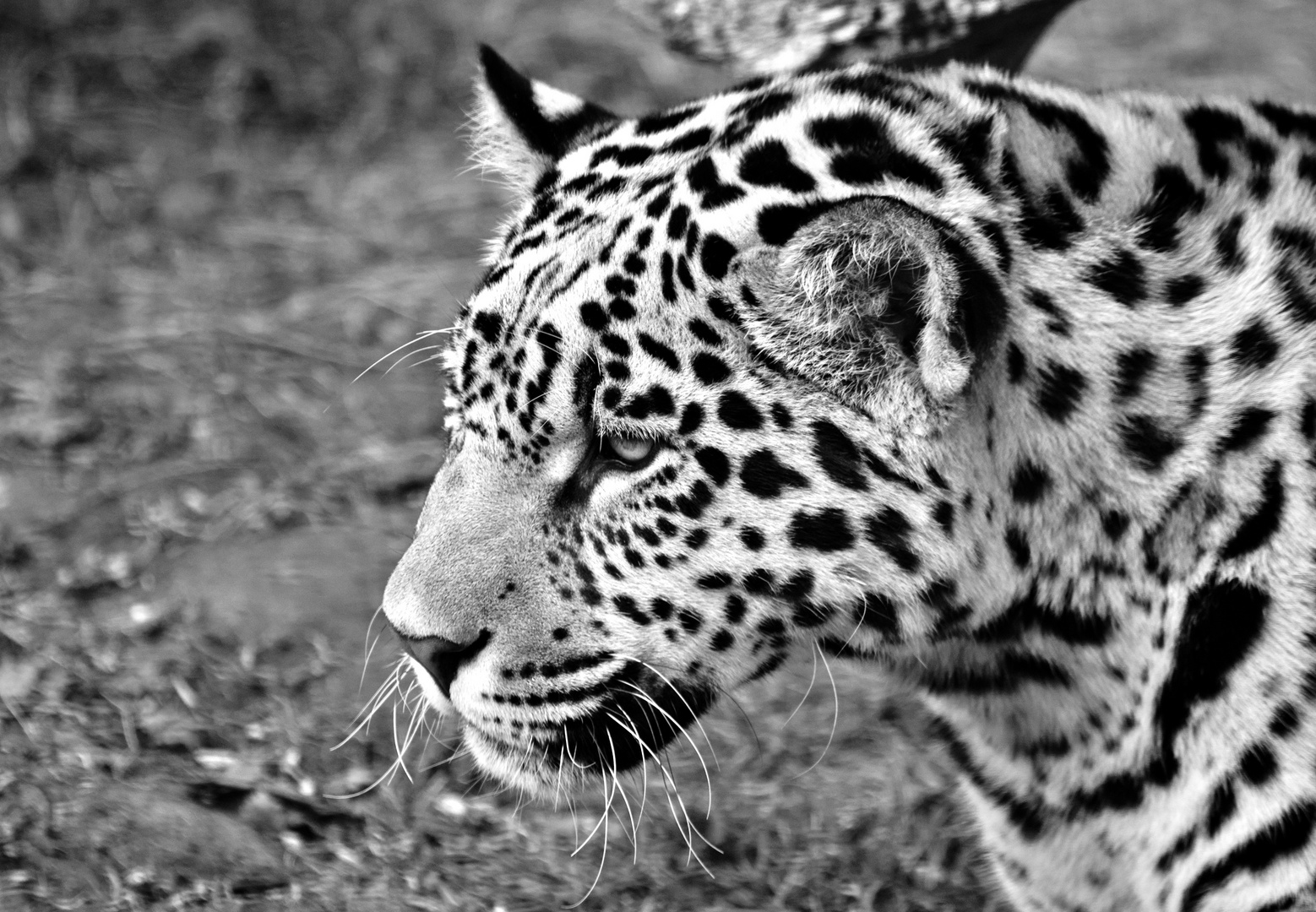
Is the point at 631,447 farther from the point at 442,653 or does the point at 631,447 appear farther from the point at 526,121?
the point at 526,121

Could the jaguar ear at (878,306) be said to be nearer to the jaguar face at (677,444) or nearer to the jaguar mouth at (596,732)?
the jaguar face at (677,444)

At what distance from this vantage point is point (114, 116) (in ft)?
31.7

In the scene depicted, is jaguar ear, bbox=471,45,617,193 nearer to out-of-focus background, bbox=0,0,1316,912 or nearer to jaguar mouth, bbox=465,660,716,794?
jaguar mouth, bbox=465,660,716,794

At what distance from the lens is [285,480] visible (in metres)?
6.79

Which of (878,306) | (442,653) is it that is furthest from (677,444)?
(442,653)

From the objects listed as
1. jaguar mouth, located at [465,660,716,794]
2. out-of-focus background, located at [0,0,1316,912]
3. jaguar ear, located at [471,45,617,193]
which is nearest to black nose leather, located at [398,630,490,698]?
jaguar mouth, located at [465,660,716,794]

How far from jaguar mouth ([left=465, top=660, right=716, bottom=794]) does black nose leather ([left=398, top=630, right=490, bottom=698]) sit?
0.15m

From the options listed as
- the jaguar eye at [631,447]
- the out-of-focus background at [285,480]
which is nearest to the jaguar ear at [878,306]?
the jaguar eye at [631,447]

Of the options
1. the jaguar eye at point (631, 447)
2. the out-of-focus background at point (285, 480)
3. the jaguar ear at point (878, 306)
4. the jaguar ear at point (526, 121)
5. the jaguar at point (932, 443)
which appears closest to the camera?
the jaguar ear at point (878, 306)

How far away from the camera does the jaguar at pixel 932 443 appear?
11.1 ft

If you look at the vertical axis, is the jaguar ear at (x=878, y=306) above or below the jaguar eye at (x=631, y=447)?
above

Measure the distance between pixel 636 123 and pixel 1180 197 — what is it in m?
1.30

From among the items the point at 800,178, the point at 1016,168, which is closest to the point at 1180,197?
the point at 1016,168

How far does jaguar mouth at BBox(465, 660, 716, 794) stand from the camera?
372 centimetres
